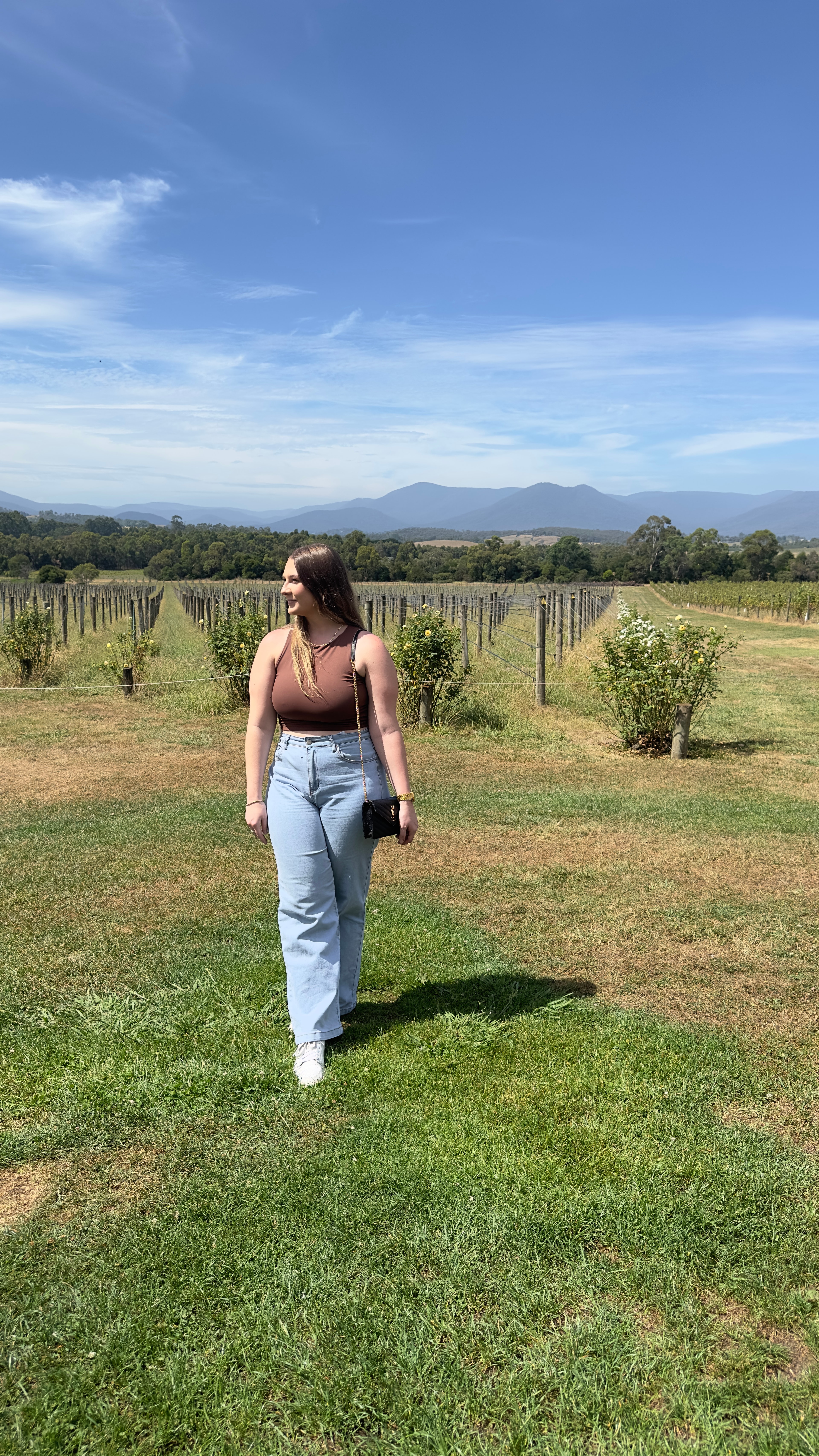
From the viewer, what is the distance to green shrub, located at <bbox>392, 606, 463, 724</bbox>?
36.2ft

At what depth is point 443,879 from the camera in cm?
595

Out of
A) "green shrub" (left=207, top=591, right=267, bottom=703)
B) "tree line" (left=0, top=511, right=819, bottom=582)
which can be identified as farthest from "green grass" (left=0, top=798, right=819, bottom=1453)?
"tree line" (left=0, top=511, right=819, bottom=582)

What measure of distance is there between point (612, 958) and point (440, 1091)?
1.62m

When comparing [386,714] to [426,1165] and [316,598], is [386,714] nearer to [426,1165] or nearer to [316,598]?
[316,598]

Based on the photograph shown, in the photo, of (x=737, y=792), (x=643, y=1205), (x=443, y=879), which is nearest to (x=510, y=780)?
(x=737, y=792)

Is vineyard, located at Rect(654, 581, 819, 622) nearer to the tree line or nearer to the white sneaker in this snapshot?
the tree line

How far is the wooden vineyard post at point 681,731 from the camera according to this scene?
9453mm

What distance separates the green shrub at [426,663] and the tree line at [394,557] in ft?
134

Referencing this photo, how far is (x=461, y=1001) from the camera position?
406 centimetres

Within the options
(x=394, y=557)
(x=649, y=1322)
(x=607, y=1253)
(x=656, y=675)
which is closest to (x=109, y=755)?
(x=656, y=675)

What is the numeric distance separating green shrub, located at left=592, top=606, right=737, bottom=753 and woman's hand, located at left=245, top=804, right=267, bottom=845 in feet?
22.7

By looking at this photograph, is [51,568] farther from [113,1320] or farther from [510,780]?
[113,1320]

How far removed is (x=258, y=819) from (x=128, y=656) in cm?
1267

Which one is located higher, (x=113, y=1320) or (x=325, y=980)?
(x=325, y=980)
